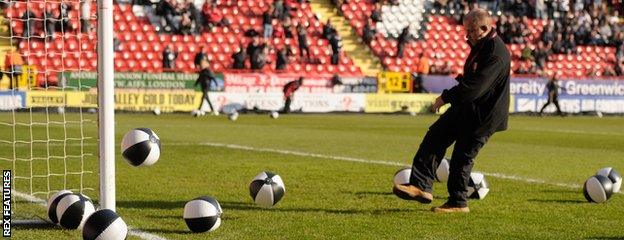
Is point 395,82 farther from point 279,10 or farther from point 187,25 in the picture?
point 187,25

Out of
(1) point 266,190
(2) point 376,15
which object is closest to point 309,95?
(2) point 376,15

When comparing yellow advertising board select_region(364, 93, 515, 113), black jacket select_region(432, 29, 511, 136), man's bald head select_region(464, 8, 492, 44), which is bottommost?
yellow advertising board select_region(364, 93, 515, 113)

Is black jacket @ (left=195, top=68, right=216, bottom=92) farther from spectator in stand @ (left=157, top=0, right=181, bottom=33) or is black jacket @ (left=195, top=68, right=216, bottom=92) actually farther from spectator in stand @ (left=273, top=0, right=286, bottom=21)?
spectator in stand @ (left=273, top=0, right=286, bottom=21)

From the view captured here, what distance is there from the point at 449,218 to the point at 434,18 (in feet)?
127

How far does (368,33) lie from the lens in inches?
1764

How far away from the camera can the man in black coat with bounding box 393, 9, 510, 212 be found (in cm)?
940

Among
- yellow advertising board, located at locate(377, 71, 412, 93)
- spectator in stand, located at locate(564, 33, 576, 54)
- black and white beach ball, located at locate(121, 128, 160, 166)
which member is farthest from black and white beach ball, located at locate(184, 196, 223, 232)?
spectator in stand, located at locate(564, 33, 576, 54)

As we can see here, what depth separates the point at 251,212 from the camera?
381 inches

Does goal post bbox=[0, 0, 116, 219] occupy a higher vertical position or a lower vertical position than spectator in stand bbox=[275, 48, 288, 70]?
higher

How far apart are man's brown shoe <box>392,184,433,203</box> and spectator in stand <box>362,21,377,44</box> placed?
116 feet

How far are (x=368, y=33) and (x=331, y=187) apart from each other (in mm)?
33090

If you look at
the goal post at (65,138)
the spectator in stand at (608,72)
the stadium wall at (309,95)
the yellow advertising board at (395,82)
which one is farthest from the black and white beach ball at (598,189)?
the spectator in stand at (608,72)

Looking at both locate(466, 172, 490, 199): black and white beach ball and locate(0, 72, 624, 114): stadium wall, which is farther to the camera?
locate(0, 72, 624, 114): stadium wall

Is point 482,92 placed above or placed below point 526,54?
above
